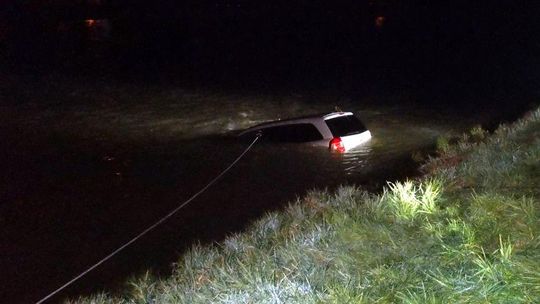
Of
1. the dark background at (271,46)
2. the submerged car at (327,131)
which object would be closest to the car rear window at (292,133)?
the submerged car at (327,131)

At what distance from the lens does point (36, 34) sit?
3569 centimetres

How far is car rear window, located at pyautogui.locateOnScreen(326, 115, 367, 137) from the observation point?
13.1 m

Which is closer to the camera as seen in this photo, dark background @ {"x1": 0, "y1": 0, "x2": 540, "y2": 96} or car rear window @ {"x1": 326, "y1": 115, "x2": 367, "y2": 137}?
car rear window @ {"x1": 326, "y1": 115, "x2": 367, "y2": 137}

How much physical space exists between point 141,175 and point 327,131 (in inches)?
154

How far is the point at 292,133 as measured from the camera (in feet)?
45.3

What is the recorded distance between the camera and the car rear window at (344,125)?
516 inches

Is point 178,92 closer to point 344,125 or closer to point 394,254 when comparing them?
point 344,125

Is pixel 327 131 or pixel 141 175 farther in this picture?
pixel 327 131

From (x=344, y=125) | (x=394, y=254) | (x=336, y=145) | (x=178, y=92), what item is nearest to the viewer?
(x=394, y=254)

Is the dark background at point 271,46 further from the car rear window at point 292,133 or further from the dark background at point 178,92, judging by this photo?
the car rear window at point 292,133

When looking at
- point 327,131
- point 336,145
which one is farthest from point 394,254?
point 327,131

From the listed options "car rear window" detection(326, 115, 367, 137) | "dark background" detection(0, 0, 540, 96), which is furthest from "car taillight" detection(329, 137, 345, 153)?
"dark background" detection(0, 0, 540, 96)

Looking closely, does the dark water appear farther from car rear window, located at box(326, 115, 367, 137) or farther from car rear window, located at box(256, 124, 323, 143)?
car rear window, located at box(326, 115, 367, 137)

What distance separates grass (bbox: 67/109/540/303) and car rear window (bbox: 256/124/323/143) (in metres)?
6.86
